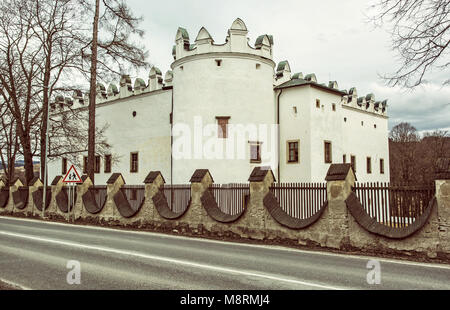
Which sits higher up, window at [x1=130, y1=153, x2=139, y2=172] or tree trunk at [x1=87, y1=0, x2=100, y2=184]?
tree trunk at [x1=87, y1=0, x2=100, y2=184]

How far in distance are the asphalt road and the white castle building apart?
14011 millimetres

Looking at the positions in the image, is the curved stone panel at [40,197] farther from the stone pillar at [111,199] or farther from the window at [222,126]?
the window at [222,126]

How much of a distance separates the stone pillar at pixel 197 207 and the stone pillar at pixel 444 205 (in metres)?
8.01

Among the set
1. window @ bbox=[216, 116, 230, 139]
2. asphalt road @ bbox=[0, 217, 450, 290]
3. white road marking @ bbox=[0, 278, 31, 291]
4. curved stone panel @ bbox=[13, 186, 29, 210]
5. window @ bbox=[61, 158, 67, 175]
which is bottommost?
asphalt road @ bbox=[0, 217, 450, 290]

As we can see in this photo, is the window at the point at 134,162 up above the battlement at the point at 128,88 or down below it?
below

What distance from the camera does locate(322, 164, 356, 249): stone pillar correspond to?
440 inches

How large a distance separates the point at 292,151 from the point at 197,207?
570 inches

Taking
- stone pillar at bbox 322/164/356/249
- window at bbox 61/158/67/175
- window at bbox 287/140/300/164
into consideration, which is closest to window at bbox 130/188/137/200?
stone pillar at bbox 322/164/356/249

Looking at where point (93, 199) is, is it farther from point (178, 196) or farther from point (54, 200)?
point (178, 196)

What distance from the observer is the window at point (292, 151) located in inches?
1099

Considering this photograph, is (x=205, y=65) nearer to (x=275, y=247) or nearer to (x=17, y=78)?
(x=17, y=78)

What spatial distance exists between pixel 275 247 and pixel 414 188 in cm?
427

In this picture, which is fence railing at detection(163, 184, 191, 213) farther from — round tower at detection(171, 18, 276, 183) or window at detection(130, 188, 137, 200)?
round tower at detection(171, 18, 276, 183)

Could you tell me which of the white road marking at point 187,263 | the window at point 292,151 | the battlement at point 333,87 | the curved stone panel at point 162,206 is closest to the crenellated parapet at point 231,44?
the battlement at point 333,87
